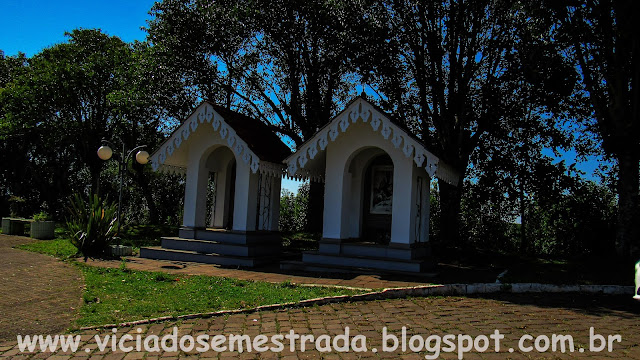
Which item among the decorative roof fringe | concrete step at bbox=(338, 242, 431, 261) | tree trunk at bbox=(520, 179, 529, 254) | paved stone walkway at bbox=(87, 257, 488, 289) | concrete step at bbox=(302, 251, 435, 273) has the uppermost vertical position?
the decorative roof fringe

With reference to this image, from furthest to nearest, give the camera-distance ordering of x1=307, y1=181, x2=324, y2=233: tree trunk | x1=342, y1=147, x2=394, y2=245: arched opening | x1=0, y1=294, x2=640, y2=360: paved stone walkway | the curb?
x1=307, y1=181, x2=324, y2=233: tree trunk, x1=342, y1=147, x2=394, y2=245: arched opening, the curb, x1=0, y1=294, x2=640, y2=360: paved stone walkway

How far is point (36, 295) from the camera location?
877cm

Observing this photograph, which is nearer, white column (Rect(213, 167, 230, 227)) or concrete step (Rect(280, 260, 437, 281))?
concrete step (Rect(280, 260, 437, 281))

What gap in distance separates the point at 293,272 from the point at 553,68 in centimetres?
1112

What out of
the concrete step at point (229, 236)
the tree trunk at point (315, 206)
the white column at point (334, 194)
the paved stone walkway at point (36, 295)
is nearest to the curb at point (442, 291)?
the paved stone walkway at point (36, 295)

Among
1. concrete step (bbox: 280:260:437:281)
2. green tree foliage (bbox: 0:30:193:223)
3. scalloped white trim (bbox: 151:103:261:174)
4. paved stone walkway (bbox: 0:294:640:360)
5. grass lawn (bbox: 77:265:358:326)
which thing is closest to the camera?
paved stone walkway (bbox: 0:294:640:360)

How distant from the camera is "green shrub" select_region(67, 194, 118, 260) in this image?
47.2 ft

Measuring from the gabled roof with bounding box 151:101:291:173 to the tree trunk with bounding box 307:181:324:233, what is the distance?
6.26 m

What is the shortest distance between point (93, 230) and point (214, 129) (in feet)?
15.8

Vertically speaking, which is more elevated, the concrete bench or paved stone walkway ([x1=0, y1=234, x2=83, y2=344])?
the concrete bench

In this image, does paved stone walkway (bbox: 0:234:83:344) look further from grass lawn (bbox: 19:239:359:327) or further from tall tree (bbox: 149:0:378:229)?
tall tree (bbox: 149:0:378:229)

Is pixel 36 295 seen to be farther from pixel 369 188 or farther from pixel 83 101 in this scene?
pixel 83 101

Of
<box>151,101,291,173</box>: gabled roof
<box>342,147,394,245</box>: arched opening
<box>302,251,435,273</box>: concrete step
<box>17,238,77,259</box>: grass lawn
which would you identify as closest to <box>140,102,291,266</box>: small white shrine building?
<box>151,101,291,173</box>: gabled roof

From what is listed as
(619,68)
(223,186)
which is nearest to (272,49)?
(223,186)
